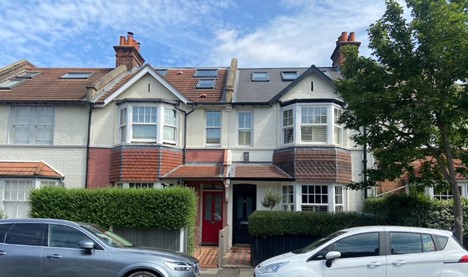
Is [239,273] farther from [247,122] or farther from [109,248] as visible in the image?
[247,122]

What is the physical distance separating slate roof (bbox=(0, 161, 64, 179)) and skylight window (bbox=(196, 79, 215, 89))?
7.19 meters

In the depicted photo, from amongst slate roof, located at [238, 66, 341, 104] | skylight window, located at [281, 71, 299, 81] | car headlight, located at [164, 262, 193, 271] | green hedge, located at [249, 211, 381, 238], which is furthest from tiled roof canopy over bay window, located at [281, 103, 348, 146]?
car headlight, located at [164, 262, 193, 271]

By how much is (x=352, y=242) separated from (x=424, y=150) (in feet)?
15.5

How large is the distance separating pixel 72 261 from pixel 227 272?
510 centimetres

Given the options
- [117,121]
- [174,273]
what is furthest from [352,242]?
[117,121]

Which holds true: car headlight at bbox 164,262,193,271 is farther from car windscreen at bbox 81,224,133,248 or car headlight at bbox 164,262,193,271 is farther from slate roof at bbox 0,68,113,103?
slate roof at bbox 0,68,113,103

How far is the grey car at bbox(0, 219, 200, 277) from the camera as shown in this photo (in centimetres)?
749

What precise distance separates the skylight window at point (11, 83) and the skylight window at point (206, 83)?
8516mm

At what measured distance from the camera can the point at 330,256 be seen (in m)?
7.21

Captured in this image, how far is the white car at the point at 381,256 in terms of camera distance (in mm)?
7152

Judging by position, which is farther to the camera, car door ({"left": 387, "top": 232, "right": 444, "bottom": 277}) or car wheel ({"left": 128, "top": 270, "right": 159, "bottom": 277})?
car wheel ({"left": 128, "top": 270, "right": 159, "bottom": 277})

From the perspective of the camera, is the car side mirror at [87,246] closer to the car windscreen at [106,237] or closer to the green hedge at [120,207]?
the car windscreen at [106,237]

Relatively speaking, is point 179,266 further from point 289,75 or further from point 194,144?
point 289,75

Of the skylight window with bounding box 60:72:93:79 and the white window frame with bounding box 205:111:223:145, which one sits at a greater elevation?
the skylight window with bounding box 60:72:93:79
